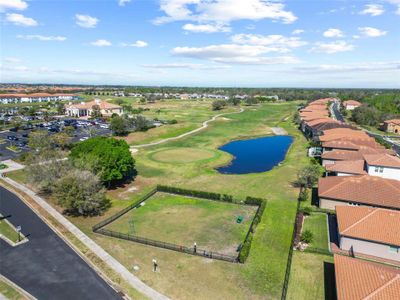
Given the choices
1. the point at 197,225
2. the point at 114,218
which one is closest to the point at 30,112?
the point at 114,218

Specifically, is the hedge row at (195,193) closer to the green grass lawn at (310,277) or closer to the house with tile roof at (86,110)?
the green grass lawn at (310,277)

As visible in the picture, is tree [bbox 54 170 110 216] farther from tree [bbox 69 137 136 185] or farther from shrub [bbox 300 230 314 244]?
shrub [bbox 300 230 314 244]

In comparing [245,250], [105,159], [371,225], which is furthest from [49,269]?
[371,225]

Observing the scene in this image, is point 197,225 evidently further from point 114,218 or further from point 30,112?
point 30,112

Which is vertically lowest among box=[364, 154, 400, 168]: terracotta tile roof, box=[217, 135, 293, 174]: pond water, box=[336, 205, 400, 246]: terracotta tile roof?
box=[217, 135, 293, 174]: pond water

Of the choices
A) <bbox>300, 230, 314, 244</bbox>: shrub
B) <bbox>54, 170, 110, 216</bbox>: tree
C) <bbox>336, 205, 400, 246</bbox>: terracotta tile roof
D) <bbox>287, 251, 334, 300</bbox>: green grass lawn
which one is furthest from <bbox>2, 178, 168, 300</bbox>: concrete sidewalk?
<bbox>336, 205, 400, 246</bbox>: terracotta tile roof

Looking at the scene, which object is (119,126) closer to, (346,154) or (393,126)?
(346,154)

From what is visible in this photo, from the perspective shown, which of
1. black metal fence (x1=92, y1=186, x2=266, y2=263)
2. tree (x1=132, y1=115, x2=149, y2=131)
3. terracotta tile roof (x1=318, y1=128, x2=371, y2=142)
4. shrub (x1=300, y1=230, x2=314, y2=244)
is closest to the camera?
black metal fence (x1=92, y1=186, x2=266, y2=263)
